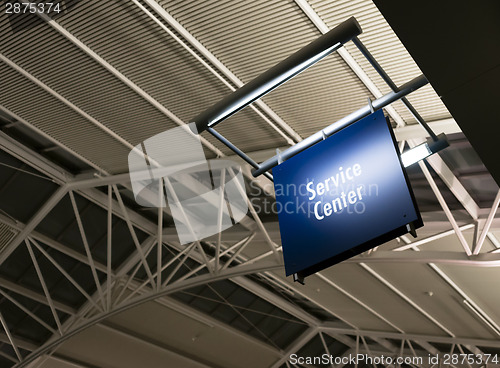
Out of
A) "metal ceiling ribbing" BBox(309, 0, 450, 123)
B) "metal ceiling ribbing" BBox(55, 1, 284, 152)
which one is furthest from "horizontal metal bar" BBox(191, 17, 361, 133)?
"metal ceiling ribbing" BBox(55, 1, 284, 152)

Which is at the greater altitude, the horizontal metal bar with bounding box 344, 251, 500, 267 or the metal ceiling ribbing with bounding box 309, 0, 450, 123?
the metal ceiling ribbing with bounding box 309, 0, 450, 123

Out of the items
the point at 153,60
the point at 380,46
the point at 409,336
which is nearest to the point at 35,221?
the point at 153,60

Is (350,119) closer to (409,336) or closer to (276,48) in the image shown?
(276,48)

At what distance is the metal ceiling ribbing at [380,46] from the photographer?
8523 millimetres

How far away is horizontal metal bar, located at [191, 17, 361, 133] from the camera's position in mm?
5805

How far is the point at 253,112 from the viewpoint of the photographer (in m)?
11.1

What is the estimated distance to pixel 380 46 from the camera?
896 cm

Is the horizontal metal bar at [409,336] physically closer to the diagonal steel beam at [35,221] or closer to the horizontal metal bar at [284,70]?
the diagonal steel beam at [35,221]

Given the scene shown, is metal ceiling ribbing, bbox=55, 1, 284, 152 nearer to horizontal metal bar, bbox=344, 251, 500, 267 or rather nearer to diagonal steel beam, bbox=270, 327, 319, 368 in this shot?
horizontal metal bar, bbox=344, 251, 500, 267

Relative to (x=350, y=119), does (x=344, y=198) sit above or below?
below

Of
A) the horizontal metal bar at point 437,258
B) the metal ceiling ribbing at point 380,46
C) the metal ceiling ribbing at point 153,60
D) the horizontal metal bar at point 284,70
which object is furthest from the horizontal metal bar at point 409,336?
the horizontal metal bar at point 284,70

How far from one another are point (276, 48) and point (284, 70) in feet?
11.4

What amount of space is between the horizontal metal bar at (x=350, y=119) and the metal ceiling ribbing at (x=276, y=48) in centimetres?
242

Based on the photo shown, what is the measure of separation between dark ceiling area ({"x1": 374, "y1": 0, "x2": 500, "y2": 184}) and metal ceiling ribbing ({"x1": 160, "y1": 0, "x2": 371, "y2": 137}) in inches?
190
